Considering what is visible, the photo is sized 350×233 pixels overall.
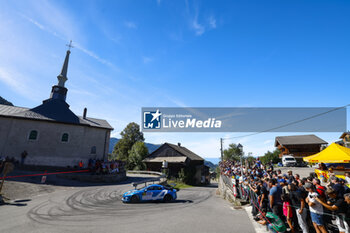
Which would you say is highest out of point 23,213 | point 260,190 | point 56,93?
point 56,93

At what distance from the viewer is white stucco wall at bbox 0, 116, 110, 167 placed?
21.7 meters

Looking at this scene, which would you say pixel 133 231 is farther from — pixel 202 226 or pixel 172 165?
pixel 172 165

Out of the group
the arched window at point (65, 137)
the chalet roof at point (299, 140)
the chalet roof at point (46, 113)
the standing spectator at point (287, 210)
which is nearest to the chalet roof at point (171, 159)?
the chalet roof at point (46, 113)

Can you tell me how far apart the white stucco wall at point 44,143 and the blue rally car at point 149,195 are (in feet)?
54.3

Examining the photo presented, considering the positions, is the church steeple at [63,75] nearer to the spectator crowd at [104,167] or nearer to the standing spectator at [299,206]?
the spectator crowd at [104,167]

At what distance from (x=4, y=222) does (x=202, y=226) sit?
8.67 m

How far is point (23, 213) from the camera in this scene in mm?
8664

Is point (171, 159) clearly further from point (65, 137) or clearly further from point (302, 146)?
point (302, 146)

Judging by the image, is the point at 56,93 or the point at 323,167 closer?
the point at 323,167

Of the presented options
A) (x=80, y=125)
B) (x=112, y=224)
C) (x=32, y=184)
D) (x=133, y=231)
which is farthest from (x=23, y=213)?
(x=80, y=125)

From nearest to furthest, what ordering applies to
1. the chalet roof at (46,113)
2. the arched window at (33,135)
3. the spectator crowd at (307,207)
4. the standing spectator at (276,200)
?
the spectator crowd at (307,207), the standing spectator at (276,200), the arched window at (33,135), the chalet roof at (46,113)

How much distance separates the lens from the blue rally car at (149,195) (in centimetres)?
1224

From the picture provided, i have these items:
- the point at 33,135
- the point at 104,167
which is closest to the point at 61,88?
the point at 33,135

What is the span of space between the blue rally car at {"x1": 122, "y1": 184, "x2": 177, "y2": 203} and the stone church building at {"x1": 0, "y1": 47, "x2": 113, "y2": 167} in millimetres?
16704
